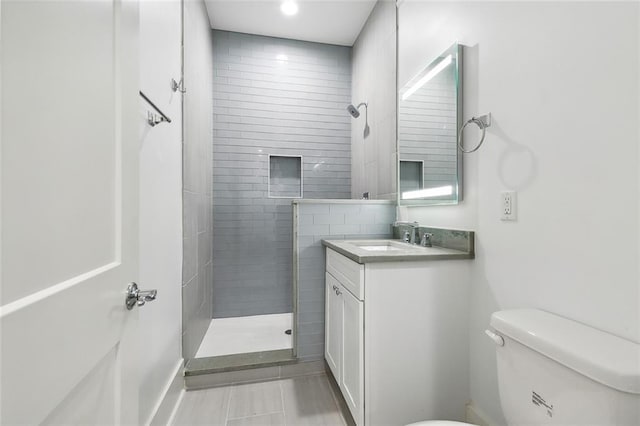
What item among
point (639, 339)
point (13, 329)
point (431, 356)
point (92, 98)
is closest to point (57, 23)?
point (92, 98)

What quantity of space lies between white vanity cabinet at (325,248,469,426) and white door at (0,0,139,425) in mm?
899

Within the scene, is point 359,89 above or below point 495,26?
above

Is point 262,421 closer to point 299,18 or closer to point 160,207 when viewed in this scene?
point 160,207

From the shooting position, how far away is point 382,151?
7.79 ft

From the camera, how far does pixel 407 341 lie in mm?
1289

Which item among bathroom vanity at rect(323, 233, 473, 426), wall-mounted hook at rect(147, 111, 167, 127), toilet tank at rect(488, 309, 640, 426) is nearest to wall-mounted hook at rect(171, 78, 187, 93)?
Result: wall-mounted hook at rect(147, 111, 167, 127)

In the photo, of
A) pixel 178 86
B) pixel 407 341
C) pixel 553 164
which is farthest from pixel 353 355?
pixel 178 86

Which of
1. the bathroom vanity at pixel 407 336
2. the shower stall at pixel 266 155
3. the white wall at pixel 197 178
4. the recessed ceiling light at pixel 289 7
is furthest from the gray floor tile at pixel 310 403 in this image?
the recessed ceiling light at pixel 289 7

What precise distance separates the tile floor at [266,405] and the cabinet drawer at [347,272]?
0.74 meters

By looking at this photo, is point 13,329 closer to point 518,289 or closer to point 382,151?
point 518,289

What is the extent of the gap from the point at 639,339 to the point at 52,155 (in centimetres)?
140

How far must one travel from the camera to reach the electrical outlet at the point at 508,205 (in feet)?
3.74

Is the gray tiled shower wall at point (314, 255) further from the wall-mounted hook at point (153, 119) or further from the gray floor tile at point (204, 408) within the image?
the wall-mounted hook at point (153, 119)

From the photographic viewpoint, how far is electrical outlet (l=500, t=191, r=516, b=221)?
1.14 metres
